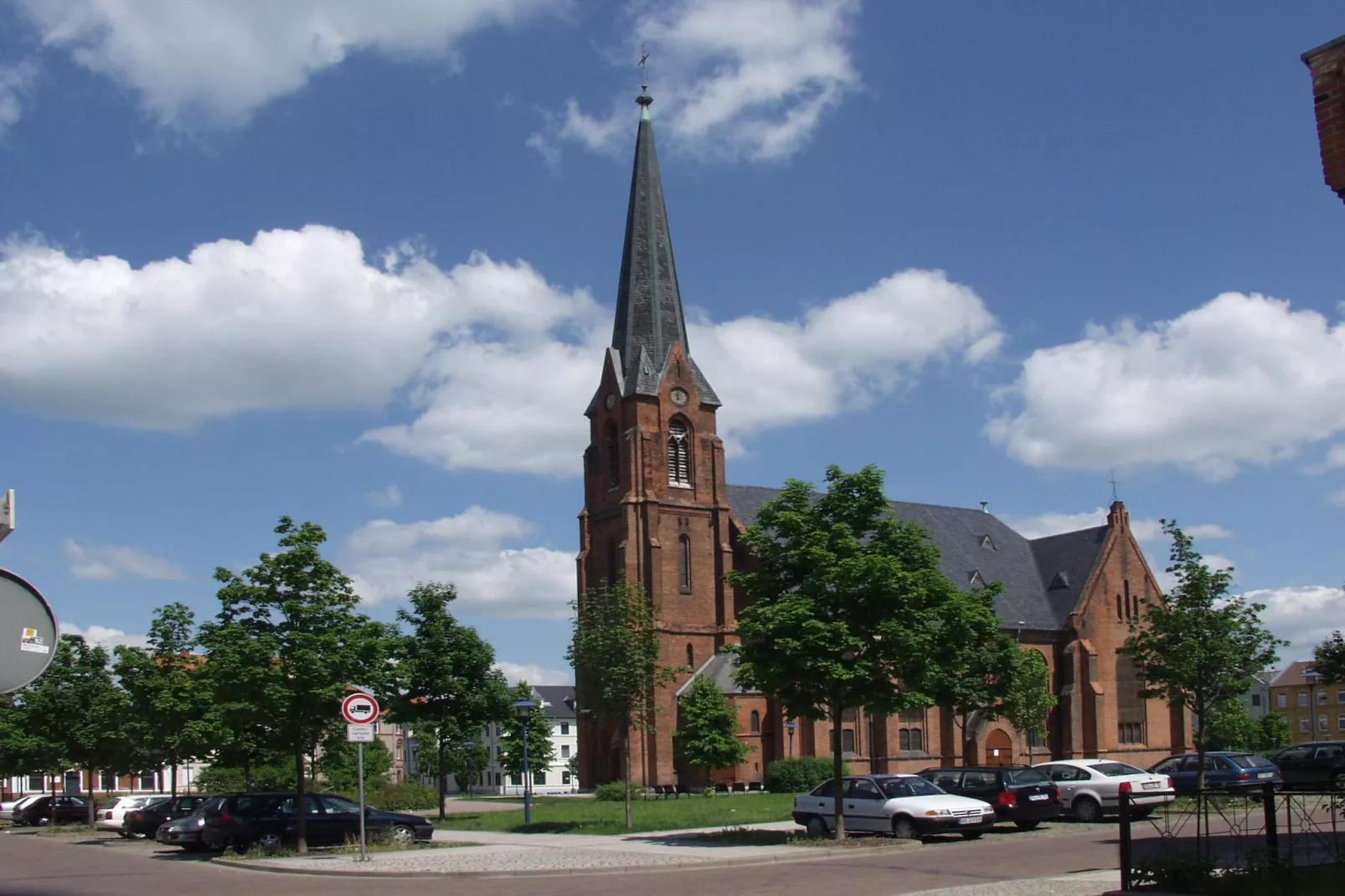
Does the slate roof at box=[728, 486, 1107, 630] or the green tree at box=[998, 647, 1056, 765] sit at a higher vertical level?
the slate roof at box=[728, 486, 1107, 630]

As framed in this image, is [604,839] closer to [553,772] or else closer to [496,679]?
[496,679]

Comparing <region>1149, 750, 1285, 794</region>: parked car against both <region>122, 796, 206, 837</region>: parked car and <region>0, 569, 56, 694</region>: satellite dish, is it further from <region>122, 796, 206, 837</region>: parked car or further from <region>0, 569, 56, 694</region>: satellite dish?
<region>0, 569, 56, 694</region>: satellite dish

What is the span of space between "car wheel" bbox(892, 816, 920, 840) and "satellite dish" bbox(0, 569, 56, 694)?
23.5m

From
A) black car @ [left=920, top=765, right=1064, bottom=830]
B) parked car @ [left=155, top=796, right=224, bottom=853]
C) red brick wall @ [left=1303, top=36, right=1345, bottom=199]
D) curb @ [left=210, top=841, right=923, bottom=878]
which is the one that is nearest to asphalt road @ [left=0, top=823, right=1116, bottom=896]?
curb @ [left=210, top=841, right=923, bottom=878]

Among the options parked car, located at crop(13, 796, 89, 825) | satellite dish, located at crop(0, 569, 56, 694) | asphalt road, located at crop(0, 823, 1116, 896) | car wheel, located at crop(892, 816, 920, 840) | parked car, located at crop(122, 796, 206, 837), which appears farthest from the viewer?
parked car, located at crop(13, 796, 89, 825)

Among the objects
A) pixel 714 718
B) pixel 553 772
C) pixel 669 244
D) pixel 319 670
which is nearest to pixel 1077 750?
pixel 714 718

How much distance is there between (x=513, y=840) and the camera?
1182 inches

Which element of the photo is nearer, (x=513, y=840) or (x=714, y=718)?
(x=513, y=840)

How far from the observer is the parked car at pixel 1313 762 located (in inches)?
1427

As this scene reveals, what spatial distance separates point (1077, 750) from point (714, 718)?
24.8 m

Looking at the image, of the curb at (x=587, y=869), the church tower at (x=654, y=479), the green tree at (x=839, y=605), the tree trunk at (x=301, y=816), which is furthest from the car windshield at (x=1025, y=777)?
the church tower at (x=654, y=479)

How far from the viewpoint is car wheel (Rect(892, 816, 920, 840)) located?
1037 inches

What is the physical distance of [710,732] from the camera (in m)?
58.2

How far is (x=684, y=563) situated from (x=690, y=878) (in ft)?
155
